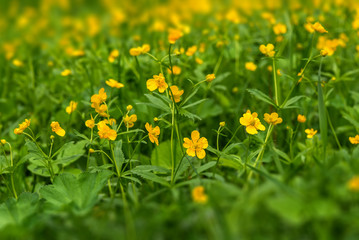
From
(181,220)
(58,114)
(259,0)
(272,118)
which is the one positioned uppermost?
(181,220)

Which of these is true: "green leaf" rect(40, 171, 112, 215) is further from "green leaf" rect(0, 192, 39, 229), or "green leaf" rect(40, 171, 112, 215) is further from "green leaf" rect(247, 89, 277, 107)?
"green leaf" rect(247, 89, 277, 107)

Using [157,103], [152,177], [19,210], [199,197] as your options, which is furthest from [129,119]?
[199,197]

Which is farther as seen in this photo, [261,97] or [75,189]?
[261,97]

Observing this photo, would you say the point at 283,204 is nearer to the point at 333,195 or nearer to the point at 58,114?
the point at 333,195

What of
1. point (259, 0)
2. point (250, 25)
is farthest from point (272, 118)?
point (259, 0)

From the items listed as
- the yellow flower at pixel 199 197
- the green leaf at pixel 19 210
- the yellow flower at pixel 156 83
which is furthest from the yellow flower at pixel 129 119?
the yellow flower at pixel 199 197

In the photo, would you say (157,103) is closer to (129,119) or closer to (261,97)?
(129,119)

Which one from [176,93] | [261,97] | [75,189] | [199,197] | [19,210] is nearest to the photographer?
[199,197]
